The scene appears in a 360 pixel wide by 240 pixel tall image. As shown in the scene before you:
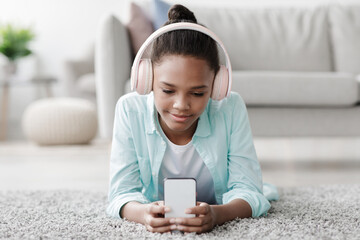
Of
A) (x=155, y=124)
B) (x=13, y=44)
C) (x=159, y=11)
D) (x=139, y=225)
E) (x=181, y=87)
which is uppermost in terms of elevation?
(x=159, y=11)

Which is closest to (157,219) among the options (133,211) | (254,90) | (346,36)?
(133,211)

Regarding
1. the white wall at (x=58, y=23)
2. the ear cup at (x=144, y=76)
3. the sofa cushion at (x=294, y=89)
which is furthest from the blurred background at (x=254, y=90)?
the ear cup at (x=144, y=76)

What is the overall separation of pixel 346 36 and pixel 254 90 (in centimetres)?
97

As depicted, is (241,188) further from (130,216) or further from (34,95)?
(34,95)

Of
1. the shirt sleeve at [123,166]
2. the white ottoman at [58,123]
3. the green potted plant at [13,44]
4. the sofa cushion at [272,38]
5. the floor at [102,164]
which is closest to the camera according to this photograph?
the shirt sleeve at [123,166]

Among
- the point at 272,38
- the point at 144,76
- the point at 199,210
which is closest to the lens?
the point at 199,210

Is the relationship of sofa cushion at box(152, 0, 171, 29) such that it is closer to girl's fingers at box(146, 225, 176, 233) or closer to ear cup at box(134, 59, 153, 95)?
ear cup at box(134, 59, 153, 95)

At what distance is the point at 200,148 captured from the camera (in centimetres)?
118

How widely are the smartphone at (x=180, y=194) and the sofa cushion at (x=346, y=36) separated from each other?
6.35ft

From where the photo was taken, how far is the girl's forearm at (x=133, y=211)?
1050 millimetres

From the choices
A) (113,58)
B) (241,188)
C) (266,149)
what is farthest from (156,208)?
(266,149)

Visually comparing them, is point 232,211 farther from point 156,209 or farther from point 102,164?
point 102,164

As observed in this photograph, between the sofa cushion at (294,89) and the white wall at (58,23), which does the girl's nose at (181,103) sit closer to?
the sofa cushion at (294,89)

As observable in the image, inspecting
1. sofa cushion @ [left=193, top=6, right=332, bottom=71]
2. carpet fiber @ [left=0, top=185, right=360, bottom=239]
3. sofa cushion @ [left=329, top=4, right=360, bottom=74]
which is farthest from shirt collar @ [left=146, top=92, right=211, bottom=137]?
sofa cushion @ [left=329, top=4, right=360, bottom=74]
